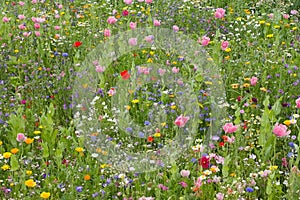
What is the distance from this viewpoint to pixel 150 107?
3.87m

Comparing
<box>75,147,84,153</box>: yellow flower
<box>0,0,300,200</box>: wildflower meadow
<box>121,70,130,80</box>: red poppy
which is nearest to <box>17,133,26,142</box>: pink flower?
<box>0,0,300,200</box>: wildflower meadow

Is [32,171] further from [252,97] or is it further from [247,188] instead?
[252,97]

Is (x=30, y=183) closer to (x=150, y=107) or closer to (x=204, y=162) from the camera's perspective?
(x=204, y=162)

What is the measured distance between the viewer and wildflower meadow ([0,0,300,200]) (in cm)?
303

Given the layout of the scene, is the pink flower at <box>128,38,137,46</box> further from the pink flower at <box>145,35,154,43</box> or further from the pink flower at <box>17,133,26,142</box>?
the pink flower at <box>17,133,26,142</box>

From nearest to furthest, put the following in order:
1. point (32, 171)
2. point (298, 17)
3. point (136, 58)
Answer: point (32, 171)
point (136, 58)
point (298, 17)

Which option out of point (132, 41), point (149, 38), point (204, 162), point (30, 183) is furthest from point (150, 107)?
point (30, 183)

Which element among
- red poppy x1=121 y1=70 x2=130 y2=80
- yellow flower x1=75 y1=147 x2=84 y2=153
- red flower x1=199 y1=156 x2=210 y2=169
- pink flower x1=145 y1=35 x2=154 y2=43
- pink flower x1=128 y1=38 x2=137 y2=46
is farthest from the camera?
pink flower x1=145 y1=35 x2=154 y2=43

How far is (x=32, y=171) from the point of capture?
3.24 meters

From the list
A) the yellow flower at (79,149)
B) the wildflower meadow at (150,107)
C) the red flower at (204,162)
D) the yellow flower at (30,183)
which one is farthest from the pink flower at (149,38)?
the yellow flower at (30,183)

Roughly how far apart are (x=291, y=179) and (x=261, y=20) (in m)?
3.01

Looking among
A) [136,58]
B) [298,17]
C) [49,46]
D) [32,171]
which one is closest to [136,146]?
[32,171]

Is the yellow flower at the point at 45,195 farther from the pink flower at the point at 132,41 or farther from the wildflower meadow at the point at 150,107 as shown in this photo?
the pink flower at the point at 132,41

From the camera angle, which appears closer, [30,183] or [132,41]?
[30,183]
